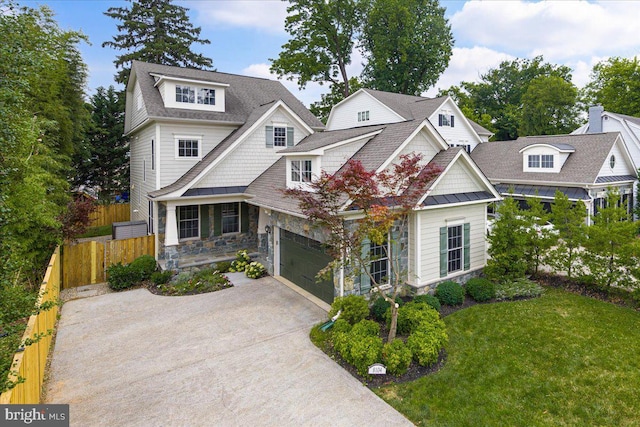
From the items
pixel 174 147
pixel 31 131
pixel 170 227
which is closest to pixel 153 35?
pixel 174 147

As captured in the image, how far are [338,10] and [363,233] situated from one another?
110 ft

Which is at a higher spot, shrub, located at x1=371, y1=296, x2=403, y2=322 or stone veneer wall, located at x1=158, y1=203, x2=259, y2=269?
stone veneer wall, located at x1=158, y1=203, x2=259, y2=269

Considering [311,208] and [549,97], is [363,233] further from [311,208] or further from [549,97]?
[549,97]

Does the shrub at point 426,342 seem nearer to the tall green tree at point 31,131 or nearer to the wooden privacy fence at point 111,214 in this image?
the tall green tree at point 31,131

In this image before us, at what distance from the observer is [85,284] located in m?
13.0

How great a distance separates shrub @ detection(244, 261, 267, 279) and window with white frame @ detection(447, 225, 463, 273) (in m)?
6.70

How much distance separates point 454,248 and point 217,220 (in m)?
9.54

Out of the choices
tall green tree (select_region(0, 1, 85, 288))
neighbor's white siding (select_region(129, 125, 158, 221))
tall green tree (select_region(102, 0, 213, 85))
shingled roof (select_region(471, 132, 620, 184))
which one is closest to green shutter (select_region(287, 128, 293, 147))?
neighbor's white siding (select_region(129, 125, 158, 221))

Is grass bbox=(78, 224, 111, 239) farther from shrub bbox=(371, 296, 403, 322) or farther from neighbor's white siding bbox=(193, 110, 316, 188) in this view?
shrub bbox=(371, 296, 403, 322)

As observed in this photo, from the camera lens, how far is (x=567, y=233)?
460 inches

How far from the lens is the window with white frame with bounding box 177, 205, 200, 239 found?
48.6 feet

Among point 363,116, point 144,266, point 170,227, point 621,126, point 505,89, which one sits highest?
point 505,89

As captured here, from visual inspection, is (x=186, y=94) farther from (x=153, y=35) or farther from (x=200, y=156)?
(x=153, y=35)

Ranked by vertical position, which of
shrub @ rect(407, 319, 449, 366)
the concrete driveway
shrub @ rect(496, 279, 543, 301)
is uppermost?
shrub @ rect(496, 279, 543, 301)
